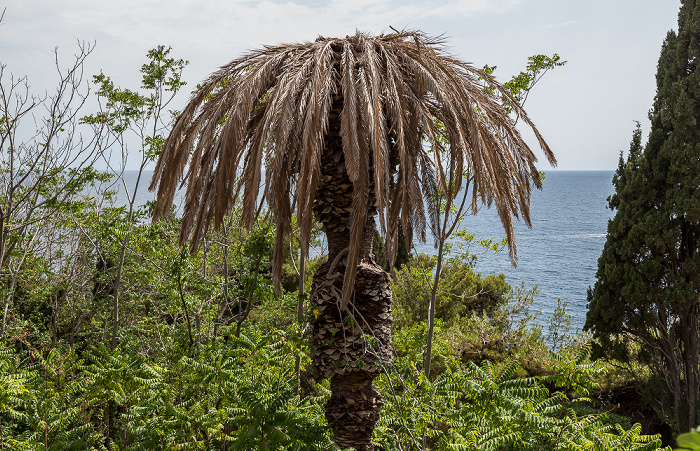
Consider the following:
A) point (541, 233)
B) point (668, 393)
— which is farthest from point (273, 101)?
point (541, 233)

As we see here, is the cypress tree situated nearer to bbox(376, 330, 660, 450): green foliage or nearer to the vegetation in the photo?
the vegetation

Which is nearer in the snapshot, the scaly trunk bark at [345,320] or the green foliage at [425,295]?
the scaly trunk bark at [345,320]

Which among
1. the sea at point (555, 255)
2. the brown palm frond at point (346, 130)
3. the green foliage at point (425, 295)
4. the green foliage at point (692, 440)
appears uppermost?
the brown palm frond at point (346, 130)

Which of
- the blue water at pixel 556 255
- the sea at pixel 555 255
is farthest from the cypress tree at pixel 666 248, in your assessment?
the blue water at pixel 556 255

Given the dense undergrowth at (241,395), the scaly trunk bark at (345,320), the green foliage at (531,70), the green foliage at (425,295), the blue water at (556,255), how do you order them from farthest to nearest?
the blue water at (556,255) → the green foliage at (425,295) → the green foliage at (531,70) → the scaly trunk bark at (345,320) → the dense undergrowth at (241,395)

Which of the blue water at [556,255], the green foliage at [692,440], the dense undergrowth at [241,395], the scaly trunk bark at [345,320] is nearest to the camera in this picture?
the green foliage at [692,440]

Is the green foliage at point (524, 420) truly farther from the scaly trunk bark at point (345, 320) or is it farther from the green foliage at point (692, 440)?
the green foliage at point (692, 440)

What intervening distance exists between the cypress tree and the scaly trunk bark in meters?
7.62

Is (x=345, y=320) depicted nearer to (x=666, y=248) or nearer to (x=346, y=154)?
(x=346, y=154)


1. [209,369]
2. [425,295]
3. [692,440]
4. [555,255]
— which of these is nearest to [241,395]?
[209,369]

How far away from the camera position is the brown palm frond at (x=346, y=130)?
11.7 ft

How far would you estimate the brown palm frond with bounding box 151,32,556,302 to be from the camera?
3.57 m

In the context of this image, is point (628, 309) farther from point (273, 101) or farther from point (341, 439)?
point (273, 101)

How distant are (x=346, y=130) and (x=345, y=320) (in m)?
1.55
